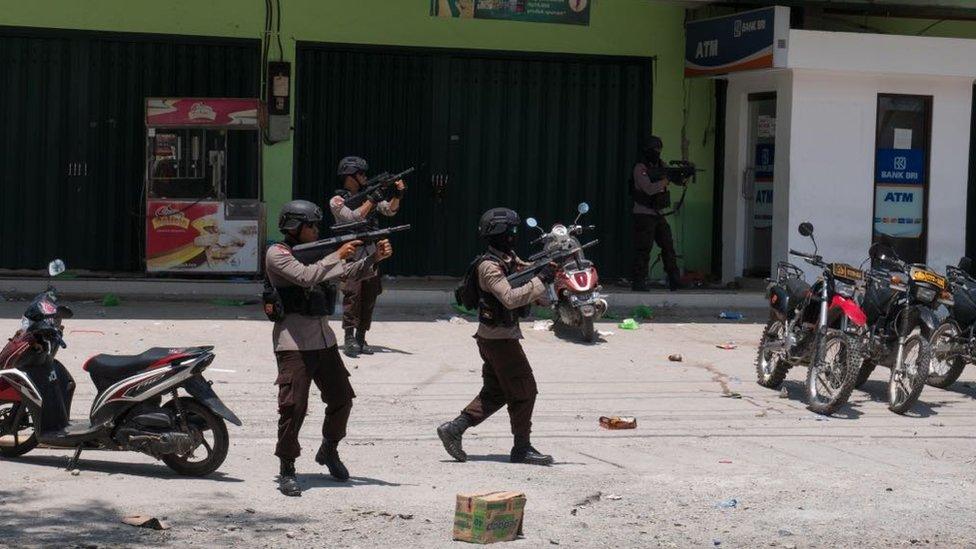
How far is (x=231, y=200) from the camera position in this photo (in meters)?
16.2

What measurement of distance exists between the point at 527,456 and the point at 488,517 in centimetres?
211

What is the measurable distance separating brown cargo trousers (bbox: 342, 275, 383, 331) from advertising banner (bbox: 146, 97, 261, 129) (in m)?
4.11

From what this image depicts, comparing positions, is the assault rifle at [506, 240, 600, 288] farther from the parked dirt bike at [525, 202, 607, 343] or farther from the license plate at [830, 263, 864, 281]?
the parked dirt bike at [525, 202, 607, 343]

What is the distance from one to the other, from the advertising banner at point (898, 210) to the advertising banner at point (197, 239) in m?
7.43

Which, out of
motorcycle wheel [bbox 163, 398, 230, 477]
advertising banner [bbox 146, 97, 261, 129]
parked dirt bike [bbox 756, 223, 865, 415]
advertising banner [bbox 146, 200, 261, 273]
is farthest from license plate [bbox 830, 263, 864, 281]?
advertising banner [bbox 146, 97, 261, 129]

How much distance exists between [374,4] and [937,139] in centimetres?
693

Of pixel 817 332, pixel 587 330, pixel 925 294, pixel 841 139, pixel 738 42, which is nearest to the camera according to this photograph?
pixel 817 332

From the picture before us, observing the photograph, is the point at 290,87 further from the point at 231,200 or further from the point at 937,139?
the point at 937,139

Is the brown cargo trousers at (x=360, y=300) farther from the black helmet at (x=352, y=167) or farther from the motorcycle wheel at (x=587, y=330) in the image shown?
the motorcycle wheel at (x=587, y=330)

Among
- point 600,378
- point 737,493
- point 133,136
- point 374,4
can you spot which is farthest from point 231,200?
point 737,493

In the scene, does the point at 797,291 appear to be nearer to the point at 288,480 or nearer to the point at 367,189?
the point at 367,189

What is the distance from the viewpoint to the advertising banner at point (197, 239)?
16047 millimetres

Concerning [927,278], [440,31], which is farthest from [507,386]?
[440,31]

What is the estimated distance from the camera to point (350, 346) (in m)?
13.0
